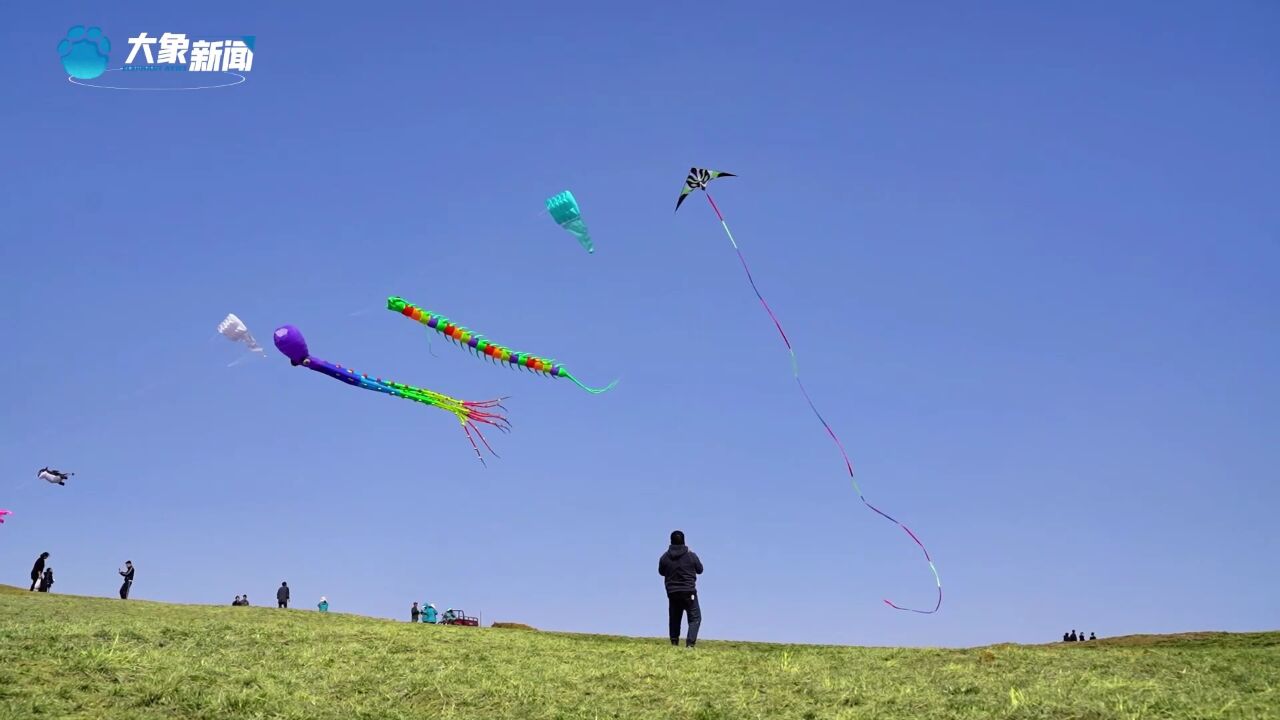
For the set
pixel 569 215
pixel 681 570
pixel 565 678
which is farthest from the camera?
pixel 569 215

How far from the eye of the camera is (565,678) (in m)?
16.4

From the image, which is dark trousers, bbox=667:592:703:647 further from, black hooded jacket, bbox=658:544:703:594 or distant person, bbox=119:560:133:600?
distant person, bbox=119:560:133:600

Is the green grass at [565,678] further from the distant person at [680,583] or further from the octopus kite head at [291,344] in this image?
the octopus kite head at [291,344]

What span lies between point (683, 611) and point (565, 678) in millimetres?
4708

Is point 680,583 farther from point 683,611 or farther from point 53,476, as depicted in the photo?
point 53,476

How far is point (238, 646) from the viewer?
17.8m

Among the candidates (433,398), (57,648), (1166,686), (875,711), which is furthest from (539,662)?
(433,398)

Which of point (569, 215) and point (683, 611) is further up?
point (569, 215)

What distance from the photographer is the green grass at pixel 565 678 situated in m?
13.9

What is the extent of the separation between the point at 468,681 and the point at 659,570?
5428 millimetres

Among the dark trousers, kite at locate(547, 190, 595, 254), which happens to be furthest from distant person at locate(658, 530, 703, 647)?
kite at locate(547, 190, 595, 254)

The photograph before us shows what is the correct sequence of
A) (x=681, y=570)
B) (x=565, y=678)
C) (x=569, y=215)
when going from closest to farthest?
1. (x=565, y=678)
2. (x=681, y=570)
3. (x=569, y=215)

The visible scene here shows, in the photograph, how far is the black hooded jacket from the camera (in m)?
20.4

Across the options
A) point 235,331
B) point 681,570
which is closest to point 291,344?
point 235,331
